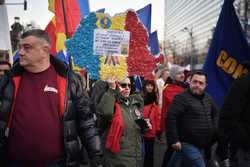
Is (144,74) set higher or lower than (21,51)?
lower

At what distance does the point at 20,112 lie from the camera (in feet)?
10.5

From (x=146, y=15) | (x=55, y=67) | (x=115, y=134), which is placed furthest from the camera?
(x=146, y=15)

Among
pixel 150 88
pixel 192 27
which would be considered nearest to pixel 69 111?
pixel 150 88

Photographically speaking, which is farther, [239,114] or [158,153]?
[158,153]

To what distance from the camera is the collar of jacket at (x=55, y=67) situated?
3.34 m

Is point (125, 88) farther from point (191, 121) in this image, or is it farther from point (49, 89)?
point (49, 89)

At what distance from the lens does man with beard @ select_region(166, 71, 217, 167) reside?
16.2ft

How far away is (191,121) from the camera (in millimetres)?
4945

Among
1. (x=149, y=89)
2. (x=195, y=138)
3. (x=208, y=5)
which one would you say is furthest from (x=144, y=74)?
(x=208, y=5)

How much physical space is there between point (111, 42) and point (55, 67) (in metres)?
1.87

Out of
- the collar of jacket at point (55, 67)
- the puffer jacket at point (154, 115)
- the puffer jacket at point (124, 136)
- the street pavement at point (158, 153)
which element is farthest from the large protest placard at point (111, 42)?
the street pavement at point (158, 153)

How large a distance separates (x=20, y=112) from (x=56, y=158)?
420 mm

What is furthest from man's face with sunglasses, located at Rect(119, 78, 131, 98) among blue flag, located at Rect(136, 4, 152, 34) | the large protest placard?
blue flag, located at Rect(136, 4, 152, 34)

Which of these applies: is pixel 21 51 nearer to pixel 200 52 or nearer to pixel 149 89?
pixel 149 89
